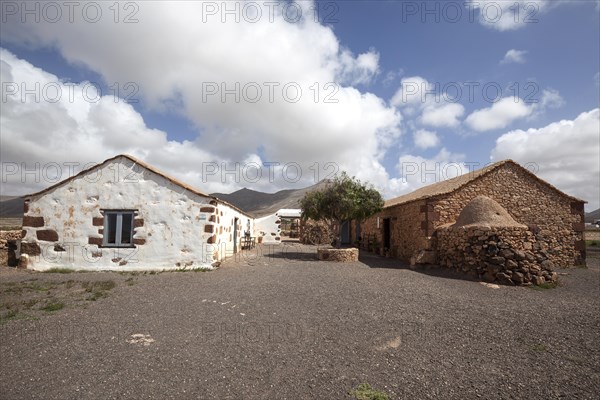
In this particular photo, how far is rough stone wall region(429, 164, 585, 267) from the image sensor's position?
14672 mm

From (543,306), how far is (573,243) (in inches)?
404

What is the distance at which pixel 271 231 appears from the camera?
29.1 metres

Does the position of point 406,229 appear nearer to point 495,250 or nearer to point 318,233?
point 495,250

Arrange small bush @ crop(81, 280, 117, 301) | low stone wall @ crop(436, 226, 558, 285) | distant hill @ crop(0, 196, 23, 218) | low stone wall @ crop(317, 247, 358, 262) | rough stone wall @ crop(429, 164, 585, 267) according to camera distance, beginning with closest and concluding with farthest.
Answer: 1. small bush @ crop(81, 280, 117, 301)
2. low stone wall @ crop(436, 226, 558, 285)
3. rough stone wall @ crop(429, 164, 585, 267)
4. low stone wall @ crop(317, 247, 358, 262)
5. distant hill @ crop(0, 196, 23, 218)

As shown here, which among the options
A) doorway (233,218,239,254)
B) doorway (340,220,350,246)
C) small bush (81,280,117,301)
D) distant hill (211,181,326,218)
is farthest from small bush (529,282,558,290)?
distant hill (211,181,326,218)

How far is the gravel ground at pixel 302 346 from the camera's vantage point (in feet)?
12.0

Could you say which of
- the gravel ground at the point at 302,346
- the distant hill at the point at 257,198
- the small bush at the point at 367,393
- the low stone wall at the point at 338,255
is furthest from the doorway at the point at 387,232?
the distant hill at the point at 257,198

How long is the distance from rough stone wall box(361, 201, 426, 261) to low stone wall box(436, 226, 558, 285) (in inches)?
84.0

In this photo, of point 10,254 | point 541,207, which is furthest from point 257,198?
point 541,207

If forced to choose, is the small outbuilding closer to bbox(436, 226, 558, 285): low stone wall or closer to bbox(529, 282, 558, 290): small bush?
bbox(436, 226, 558, 285): low stone wall

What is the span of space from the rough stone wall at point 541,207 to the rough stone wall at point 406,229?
226cm

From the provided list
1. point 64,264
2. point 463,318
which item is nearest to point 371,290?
point 463,318

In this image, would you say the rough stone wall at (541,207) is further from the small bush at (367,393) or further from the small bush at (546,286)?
the small bush at (367,393)

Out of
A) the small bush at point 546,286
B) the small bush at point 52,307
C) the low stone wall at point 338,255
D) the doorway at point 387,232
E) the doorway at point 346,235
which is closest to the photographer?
the small bush at point 52,307
